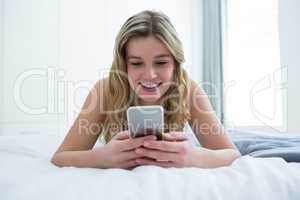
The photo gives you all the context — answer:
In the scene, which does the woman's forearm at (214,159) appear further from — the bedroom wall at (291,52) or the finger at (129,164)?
the bedroom wall at (291,52)

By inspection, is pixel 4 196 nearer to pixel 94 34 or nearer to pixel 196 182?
pixel 196 182

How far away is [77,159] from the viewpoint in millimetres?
832

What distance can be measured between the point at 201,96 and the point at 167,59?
0.28 metres

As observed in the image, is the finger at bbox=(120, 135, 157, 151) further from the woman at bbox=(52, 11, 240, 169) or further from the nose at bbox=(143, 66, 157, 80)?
the nose at bbox=(143, 66, 157, 80)

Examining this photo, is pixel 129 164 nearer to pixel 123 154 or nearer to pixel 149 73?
pixel 123 154

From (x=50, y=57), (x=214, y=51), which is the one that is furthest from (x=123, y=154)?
(x=214, y=51)

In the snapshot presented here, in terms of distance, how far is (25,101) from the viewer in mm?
3078

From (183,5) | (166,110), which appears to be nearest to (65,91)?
(183,5)

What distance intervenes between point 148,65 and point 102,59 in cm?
253

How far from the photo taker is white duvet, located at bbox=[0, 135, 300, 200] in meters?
0.54

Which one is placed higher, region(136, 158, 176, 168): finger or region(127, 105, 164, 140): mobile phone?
region(127, 105, 164, 140): mobile phone

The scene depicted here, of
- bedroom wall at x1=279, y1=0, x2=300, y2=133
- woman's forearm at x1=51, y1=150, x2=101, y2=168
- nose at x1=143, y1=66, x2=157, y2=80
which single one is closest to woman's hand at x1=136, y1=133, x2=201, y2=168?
woman's forearm at x1=51, y1=150, x2=101, y2=168

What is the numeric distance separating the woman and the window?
189 cm

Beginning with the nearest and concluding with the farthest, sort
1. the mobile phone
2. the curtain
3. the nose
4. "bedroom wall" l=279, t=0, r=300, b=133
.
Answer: the mobile phone
the nose
"bedroom wall" l=279, t=0, r=300, b=133
the curtain
